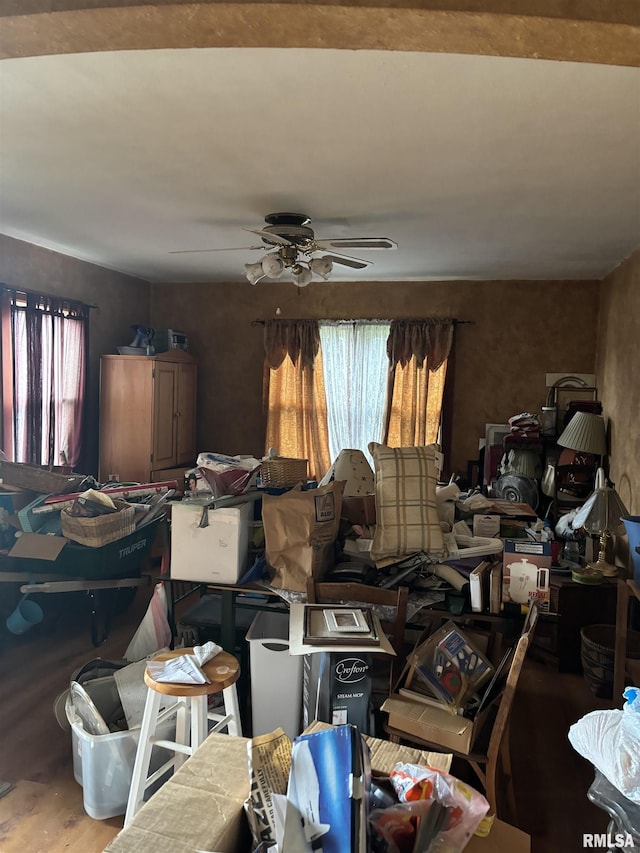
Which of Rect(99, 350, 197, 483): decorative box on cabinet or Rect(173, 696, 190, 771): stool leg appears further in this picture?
Rect(99, 350, 197, 483): decorative box on cabinet

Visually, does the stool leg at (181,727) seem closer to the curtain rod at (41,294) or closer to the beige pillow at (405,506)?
the beige pillow at (405,506)

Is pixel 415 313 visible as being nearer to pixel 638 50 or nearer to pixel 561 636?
pixel 561 636

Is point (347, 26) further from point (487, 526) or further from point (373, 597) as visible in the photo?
point (487, 526)

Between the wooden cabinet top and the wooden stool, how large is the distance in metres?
3.92

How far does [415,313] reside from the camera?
6047mm

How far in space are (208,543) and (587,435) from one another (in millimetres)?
3613

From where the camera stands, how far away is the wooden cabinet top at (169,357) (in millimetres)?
5574

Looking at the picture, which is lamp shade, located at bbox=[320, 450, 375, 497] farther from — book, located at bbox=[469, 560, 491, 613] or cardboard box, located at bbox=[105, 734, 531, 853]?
cardboard box, located at bbox=[105, 734, 531, 853]

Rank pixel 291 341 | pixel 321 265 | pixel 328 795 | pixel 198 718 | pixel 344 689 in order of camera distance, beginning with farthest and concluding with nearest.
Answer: pixel 291 341 < pixel 321 265 < pixel 344 689 < pixel 198 718 < pixel 328 795

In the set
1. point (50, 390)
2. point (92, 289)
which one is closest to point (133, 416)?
point (50, 390)

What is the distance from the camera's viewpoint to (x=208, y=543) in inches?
101

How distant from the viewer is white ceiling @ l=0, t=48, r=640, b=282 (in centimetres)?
200

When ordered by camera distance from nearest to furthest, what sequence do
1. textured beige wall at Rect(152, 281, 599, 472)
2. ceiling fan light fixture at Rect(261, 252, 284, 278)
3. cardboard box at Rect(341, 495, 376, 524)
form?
cardboard box at Rect(341, 495, 376, 524), ceiling fan light fixture at Rect(261, 252, 284, 278), textured beige wall at Rect(152, 281, 599, 472)

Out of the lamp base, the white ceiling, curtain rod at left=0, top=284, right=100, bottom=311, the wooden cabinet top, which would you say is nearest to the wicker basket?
the white ceiling
